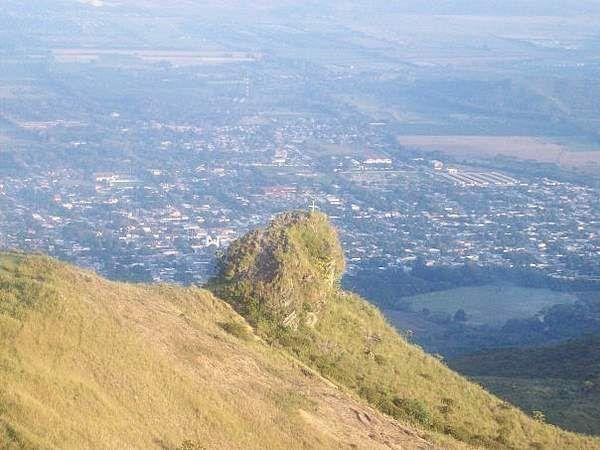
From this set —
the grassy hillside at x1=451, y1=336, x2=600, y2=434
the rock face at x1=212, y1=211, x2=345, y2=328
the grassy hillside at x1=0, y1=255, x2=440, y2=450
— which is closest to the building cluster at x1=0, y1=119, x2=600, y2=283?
the grassy hillside at x1=451, y1=336, x2=600, y2=434

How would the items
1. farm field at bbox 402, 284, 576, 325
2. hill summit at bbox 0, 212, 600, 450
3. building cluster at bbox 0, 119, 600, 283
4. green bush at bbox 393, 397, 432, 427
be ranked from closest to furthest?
hill summit at bbox 0, 212, 600, 450, green bush at bbox 393, 397, 432, 427, farm field at bbox 402, 284, 576, 325, building cluster at bbox 0, 119, 600, 283

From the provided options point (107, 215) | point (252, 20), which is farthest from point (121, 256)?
point (252, 20)

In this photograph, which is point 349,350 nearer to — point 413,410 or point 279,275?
point 279,275

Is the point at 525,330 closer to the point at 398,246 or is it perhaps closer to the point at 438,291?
the point at 438,291

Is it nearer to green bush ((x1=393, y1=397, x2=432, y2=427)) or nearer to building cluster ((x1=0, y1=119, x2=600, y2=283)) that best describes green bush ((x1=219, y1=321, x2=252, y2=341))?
green bush ((x1=393, y1=397, x2=432, y2=427))

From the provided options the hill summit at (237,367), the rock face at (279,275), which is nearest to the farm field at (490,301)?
the rock face at (279,275)

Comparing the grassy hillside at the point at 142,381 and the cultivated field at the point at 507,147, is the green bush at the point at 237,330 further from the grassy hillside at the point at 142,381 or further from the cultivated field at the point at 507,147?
the cultivated field at the point at 507,147

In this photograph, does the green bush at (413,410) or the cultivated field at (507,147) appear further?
the cultivated field at (507,147)
